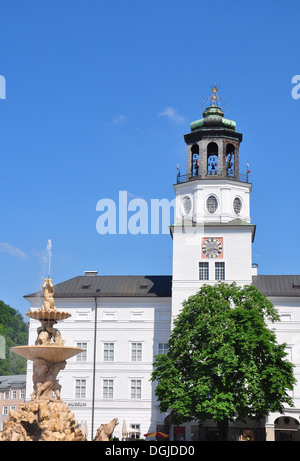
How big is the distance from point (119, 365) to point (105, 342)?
87.3 inches

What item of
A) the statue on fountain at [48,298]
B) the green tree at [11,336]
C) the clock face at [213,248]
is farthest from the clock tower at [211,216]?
the green tree at [11,336]

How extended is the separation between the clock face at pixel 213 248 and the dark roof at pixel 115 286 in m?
5.34

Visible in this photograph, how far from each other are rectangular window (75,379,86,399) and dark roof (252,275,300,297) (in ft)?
51.9

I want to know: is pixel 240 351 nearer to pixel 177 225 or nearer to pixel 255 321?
Answer: pixel 255 321

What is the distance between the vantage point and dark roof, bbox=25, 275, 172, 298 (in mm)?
56875

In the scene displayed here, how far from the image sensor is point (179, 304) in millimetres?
52219

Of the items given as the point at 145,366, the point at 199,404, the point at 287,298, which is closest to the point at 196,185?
the point at 287,298

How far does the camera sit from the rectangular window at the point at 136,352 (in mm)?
55438

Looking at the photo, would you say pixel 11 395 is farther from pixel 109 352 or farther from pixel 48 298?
pixel 48 298

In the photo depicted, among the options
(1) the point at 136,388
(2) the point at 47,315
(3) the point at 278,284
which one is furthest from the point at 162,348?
(2) the point at 47,315

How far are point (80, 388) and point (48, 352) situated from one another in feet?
85.0

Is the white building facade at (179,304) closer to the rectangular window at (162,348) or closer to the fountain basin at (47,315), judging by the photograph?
the rectangular window at (162,348)
